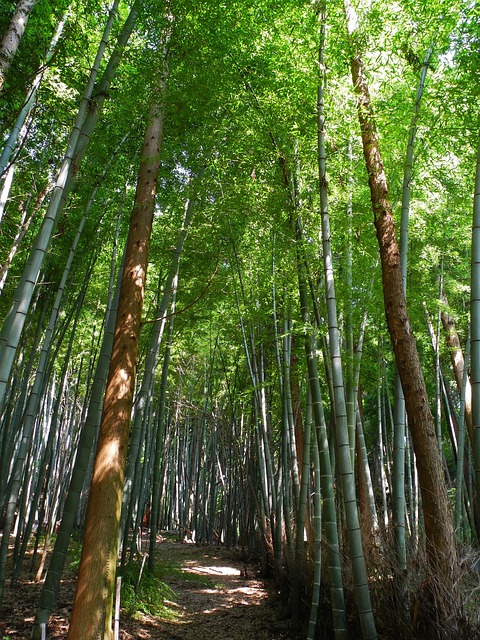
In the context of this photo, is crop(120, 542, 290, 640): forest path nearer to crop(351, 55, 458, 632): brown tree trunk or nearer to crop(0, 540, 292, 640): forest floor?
crop(0, 540, 292, 640): forest floor

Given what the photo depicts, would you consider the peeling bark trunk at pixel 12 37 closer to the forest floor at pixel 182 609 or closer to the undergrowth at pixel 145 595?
the forest floor at pixel 182 609

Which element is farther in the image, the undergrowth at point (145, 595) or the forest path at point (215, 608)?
the undergrowth at point (145, 595)

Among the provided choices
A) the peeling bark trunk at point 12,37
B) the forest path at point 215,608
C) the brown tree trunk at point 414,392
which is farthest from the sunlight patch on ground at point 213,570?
the peeling bark trunk at point 12,37

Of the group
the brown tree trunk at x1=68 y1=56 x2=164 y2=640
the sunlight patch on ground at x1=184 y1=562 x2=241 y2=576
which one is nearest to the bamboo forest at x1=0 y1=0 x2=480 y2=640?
the brown tree trunk at x1=68 y1=56 x2=164 y2=640

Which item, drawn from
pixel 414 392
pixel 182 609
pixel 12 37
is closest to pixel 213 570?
pixel 182 609

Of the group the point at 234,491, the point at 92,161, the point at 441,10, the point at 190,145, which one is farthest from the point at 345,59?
the point at 234,491

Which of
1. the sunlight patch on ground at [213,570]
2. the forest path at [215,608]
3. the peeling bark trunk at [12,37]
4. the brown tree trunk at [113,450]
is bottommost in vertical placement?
the forest path at [215,608]

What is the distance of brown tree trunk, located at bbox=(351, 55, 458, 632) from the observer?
2549 mm

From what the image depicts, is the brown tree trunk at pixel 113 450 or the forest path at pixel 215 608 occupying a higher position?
the brown tree trunk at pixel 113 450

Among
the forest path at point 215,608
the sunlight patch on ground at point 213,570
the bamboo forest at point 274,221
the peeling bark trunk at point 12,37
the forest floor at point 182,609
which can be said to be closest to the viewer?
the peeling bark trunk at point 12,37

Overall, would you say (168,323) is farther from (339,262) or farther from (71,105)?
(71,105)

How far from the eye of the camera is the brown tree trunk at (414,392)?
255 cm

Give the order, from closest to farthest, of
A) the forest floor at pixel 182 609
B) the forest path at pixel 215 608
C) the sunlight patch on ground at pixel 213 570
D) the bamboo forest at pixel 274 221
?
the bamboo forest at pixel 274 221
the forest floor at pixel 182 609
the forest path at pixel 215 608
the sunlight patch on ground at pixel 213 570

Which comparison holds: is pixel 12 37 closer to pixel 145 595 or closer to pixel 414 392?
pixel 414 392
